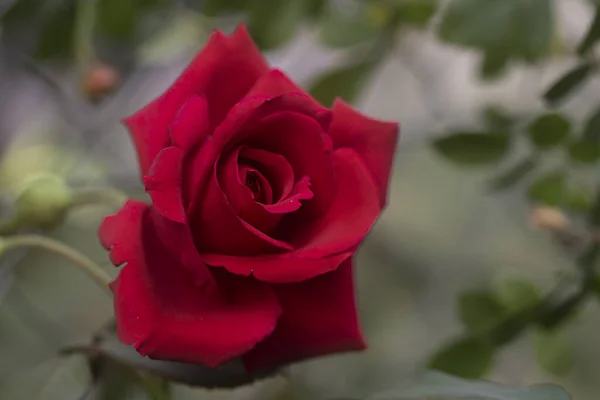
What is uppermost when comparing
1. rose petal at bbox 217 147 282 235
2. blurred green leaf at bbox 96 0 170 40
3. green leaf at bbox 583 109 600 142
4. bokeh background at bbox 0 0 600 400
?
rose petal at bbox 217 147 282 235

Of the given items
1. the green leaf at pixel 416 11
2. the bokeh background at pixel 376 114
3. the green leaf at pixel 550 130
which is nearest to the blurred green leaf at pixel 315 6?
the bokeh background at pixel 376 114

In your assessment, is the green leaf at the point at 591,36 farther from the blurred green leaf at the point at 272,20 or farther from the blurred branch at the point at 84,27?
the blurred branch at the point at 84,27

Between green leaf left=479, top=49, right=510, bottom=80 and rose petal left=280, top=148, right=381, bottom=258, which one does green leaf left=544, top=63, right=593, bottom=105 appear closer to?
green leaf left=479, top=49, right=510, bottom=80

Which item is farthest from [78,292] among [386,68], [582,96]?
[582,96]

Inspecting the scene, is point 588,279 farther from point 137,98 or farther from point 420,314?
point 137,98

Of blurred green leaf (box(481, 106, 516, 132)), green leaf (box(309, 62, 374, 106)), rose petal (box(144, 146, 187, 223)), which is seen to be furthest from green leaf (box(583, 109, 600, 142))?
rose petal (box(144, 146, 187, 223))
